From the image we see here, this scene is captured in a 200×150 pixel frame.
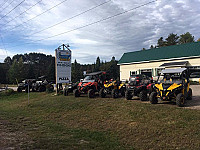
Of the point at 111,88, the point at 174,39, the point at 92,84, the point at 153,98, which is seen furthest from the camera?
the point at 174,39

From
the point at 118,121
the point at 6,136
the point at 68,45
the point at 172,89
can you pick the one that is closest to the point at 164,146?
the point at 118,121

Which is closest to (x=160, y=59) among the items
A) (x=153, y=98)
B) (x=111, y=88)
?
(x=111, y=88)

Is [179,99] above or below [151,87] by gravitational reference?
below

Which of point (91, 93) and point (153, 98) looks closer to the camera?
point (153, 98)

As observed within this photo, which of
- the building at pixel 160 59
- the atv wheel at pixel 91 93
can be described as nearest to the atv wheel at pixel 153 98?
the atv wheel at pixel 91 93

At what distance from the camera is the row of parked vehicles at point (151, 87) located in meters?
8.60

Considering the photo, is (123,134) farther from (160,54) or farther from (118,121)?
(160,54)

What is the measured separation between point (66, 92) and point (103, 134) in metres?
9.57

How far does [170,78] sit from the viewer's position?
9.56 metres

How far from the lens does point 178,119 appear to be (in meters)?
6.46

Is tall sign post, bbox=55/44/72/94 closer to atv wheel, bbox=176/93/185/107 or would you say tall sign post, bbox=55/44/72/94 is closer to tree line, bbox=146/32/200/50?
atv wheel, bbox=176/93/185/107

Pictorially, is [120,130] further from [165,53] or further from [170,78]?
[165,53]

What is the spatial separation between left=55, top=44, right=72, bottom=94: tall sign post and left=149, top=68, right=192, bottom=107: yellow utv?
34.6ft

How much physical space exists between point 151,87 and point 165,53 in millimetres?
19835
